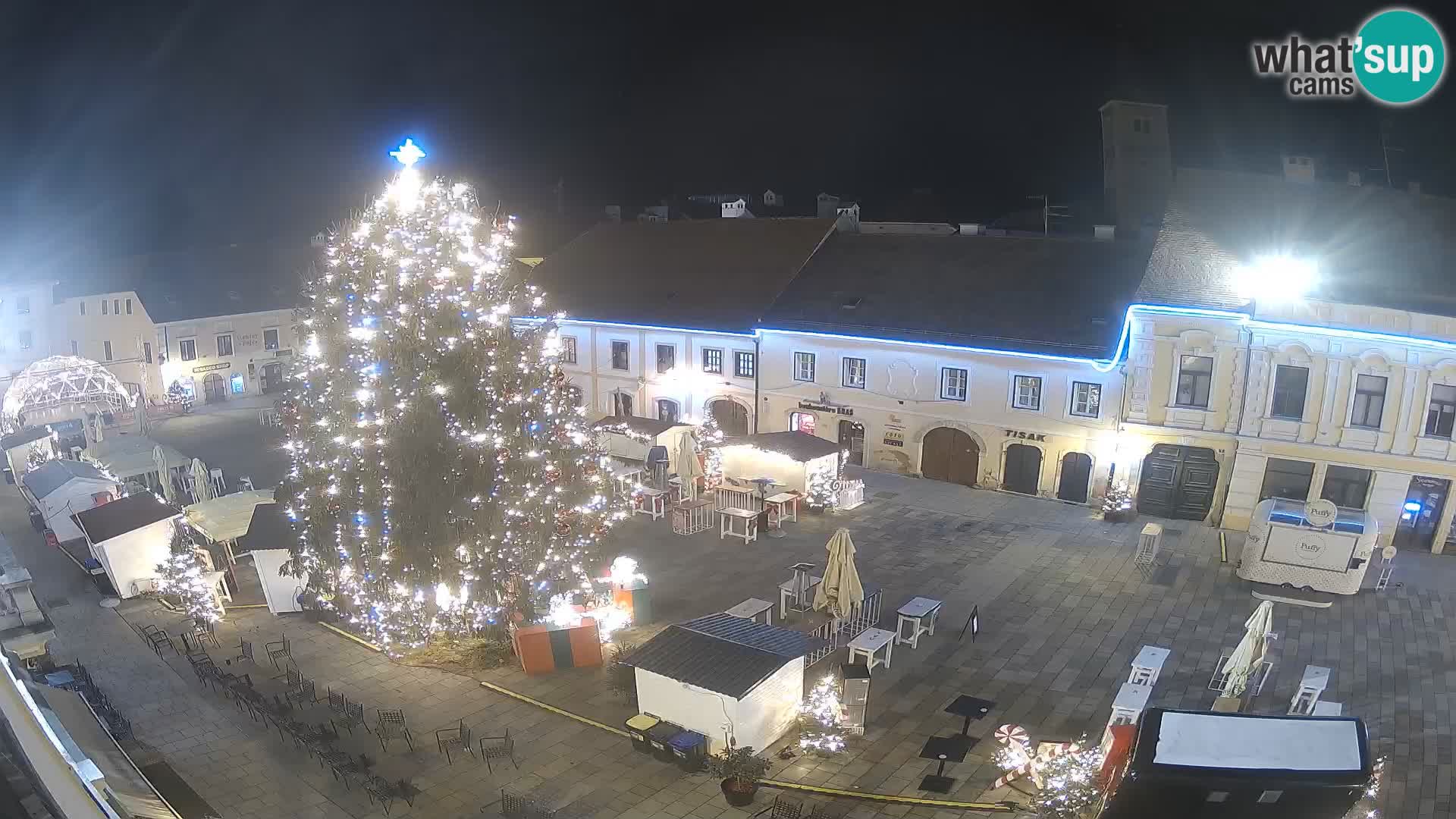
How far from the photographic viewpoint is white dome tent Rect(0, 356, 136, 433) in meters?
32.2

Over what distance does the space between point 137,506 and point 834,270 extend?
22.7 meters

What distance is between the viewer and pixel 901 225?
50219mm

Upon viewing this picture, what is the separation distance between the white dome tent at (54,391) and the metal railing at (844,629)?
30.3 metres

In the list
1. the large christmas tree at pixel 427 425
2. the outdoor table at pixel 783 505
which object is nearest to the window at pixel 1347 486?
the outdoor table at pixel 783 505

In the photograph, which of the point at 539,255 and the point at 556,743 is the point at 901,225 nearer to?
the point at 539,255

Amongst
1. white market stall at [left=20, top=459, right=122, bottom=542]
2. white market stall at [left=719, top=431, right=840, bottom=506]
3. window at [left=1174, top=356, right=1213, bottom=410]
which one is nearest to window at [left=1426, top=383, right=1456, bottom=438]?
window at [left=1174, top=356, right=1213, bottom=410]

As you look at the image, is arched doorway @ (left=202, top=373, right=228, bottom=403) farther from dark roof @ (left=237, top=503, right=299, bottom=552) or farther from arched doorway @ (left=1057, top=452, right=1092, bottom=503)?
arched doorway @ (left=1057, top=452, right=1092, bottom=503)

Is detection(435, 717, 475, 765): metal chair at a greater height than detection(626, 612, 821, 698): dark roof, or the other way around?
detection(626, 612, 821, 698): dark roof

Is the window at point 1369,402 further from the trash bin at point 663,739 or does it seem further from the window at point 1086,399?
the trash bin at point 663,739

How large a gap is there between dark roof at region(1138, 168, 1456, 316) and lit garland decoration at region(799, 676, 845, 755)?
1576 centimetres

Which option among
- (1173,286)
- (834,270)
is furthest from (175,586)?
(1173,286)

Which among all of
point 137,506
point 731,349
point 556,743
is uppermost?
point 731,349

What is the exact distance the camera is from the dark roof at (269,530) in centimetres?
1898

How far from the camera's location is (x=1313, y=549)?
794 inches
